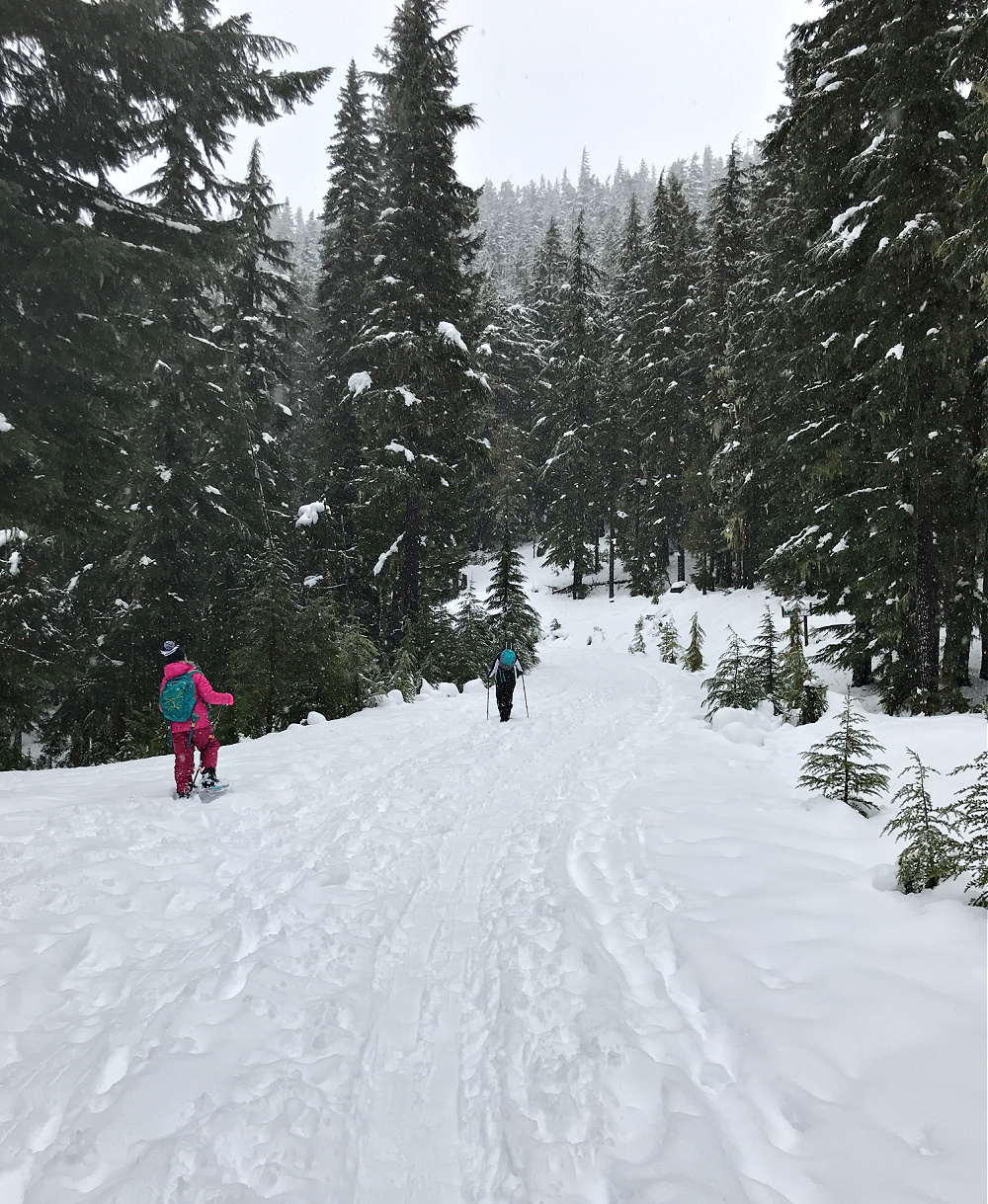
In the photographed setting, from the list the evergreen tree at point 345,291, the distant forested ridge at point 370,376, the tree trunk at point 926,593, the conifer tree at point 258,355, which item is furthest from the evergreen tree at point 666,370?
the tree trunk at point 926,593

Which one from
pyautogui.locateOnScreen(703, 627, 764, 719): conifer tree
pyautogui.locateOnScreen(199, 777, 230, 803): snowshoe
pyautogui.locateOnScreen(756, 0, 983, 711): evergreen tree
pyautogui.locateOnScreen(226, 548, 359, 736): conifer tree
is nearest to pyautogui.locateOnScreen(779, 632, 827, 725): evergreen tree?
pyautogui.locateOnScreen(703, 627, 764, 719): conifer tree

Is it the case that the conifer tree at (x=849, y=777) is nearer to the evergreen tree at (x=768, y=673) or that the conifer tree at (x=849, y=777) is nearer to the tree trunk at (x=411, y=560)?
the evergreen tree at (x=768, y=673)

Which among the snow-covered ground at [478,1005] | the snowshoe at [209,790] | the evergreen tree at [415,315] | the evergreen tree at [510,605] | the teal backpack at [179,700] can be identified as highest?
the evergreen tree at [415,315]

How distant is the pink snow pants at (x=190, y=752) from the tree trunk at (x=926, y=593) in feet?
38.3

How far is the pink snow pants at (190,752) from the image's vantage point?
686cm

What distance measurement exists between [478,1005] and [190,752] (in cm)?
479

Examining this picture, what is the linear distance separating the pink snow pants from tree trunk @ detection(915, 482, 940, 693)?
1166 centimetres

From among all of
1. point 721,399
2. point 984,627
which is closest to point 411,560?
point 984,627

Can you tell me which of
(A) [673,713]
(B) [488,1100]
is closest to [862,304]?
(A) [673,713]

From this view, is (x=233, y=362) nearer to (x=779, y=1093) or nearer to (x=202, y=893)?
(x=202, y=893)

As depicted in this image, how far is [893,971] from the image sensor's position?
346cm

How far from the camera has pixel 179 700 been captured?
6.88 m

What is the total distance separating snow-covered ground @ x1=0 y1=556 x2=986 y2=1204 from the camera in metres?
2.59

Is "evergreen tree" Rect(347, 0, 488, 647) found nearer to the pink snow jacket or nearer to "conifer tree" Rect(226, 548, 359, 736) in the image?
"conifer tree" Rect(226, 548, 359, 736)
